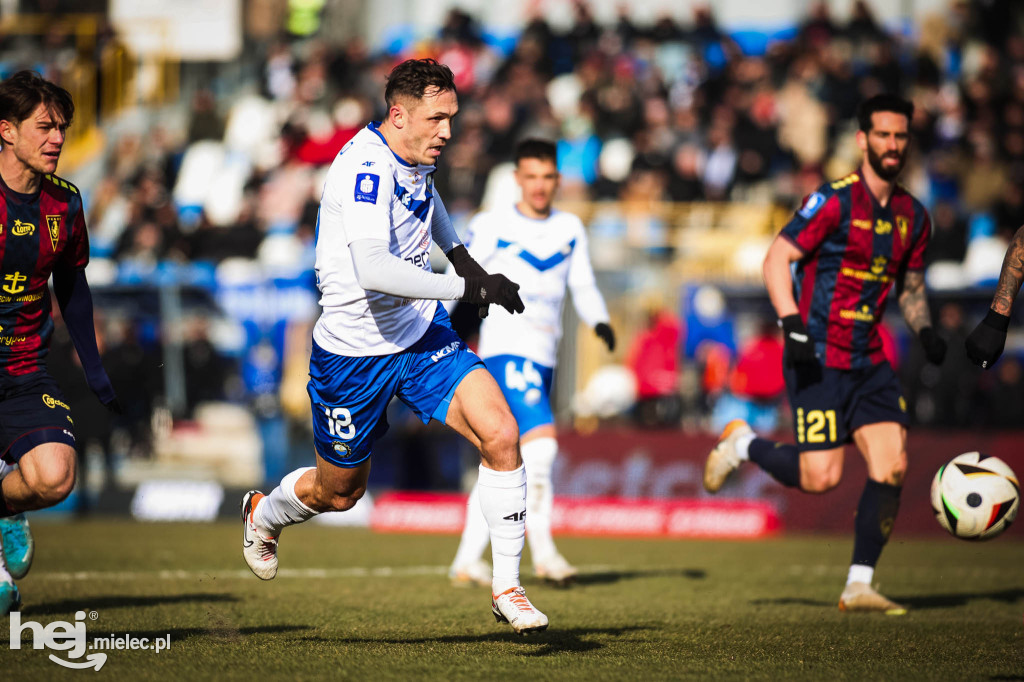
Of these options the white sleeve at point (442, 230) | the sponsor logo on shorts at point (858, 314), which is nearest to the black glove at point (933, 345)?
the sponsor logo on shorts at point (858, 314)

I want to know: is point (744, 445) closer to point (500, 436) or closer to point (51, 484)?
point (500, 436)

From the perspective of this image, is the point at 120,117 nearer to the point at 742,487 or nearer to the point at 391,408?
the point at 391,408

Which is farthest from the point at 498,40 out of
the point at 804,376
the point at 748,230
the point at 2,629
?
the point at 2,629

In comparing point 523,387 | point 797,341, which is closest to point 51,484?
point 523,387

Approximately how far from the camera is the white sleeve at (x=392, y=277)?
17.7 ft

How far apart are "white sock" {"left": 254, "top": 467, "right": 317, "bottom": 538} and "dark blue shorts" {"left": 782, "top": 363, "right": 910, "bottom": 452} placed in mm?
3186

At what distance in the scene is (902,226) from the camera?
7520 mm

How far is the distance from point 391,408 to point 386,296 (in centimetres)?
1018

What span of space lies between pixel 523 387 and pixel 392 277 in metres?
3.44

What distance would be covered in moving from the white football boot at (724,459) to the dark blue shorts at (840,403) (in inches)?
33.7

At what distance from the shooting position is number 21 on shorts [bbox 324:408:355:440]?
5.84 metres

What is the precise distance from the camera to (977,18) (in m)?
20.7

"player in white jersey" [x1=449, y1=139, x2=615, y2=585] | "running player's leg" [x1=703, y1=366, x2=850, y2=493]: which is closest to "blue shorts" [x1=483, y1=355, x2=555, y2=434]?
"player in white jersey" [x1=449, y1=139, x2=615, y2=585]

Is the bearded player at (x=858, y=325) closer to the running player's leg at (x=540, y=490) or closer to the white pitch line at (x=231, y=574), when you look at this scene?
the running player's leg at (x=540, y=490)
